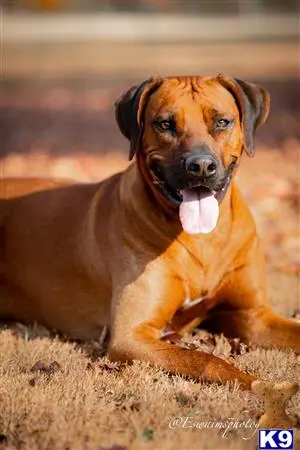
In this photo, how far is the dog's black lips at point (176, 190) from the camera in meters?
5.10

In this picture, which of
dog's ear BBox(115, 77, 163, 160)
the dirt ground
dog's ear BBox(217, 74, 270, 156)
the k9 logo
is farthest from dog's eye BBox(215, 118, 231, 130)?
the k9 logo

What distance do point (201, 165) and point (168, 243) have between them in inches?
26.1

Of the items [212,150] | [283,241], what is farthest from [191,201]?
[283,241]

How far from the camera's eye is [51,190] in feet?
20.7

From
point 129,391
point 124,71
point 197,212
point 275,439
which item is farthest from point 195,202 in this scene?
point 124,71

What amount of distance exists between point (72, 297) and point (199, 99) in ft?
5.08

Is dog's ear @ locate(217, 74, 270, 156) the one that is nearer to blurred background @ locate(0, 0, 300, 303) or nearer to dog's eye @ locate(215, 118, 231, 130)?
dog's eye @ locate(215, 118, 231, 130)

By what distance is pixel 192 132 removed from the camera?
507 cm

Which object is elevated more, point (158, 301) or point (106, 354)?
point (158, 301)

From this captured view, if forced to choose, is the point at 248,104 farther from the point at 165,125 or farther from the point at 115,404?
the point at 115,404

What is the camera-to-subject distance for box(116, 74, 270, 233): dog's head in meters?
Answer: 4.98

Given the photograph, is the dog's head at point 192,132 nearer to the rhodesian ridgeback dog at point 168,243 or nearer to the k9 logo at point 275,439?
the rhodesian ridgeback dog at point 168,243

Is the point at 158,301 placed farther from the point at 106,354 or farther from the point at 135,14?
the point at 135,14

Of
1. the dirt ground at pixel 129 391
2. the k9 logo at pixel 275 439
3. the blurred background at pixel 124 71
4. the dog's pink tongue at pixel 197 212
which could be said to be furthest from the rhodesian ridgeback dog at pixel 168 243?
the blurred background at pixel 124 71
